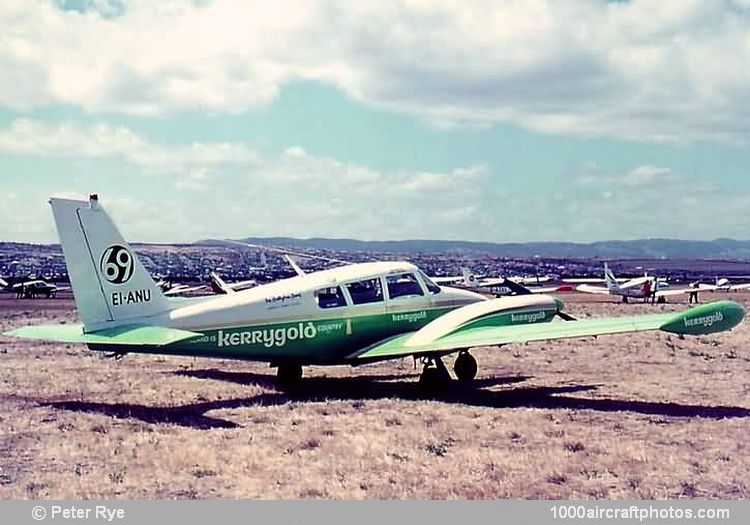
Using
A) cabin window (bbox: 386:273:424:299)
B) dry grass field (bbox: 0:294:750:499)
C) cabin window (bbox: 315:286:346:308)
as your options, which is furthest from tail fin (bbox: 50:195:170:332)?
cabin window (bbox: 386:273:424:299)

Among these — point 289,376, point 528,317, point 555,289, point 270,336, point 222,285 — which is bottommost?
point 289,376

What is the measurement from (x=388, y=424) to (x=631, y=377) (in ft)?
27.1

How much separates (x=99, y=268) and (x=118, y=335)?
4.80 ft

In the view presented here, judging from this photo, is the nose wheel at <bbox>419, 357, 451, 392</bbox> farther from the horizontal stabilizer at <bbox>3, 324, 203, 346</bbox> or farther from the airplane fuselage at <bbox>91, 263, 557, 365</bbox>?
the horizontal stabilizer at <bbox>3, 324, 203, 346</bbox>

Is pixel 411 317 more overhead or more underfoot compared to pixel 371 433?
more overhead

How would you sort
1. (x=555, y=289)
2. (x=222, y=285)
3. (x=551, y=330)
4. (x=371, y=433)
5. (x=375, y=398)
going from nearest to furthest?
(x=371, y=433)
(x=551, y=330)
(x=375, y=398)
(x=222, y=285)
(x=555, y=289)

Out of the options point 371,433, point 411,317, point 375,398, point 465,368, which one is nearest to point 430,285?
point 411,317

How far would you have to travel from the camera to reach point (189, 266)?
471ft

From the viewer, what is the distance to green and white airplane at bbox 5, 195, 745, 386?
566 inches

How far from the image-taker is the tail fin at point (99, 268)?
14.3 m

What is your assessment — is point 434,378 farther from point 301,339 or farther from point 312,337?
point 301,339

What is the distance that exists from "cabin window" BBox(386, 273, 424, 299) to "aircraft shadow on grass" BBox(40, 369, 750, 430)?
2129 millimetres

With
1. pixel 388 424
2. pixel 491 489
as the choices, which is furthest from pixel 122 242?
pixel 491 489

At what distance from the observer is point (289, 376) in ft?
56.4
